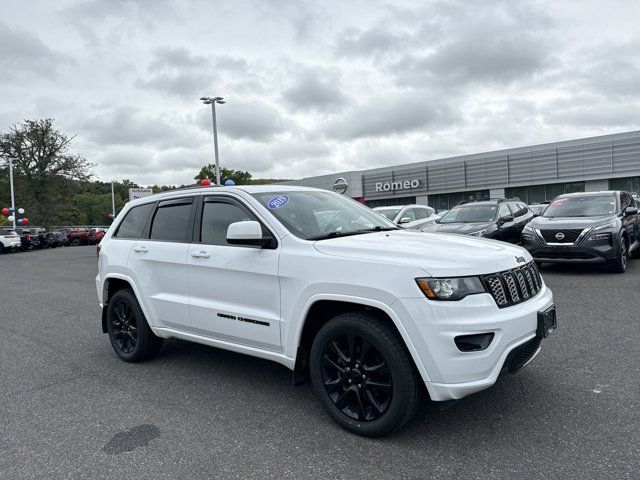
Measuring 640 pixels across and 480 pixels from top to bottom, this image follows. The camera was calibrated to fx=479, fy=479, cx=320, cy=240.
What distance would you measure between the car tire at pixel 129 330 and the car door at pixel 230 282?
90cm

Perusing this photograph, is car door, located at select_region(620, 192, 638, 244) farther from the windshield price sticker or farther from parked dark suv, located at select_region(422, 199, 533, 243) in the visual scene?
the windshield price sticker

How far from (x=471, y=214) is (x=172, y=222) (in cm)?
913

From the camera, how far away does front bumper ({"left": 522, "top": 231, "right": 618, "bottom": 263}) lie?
8.98m

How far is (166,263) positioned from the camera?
4402mm

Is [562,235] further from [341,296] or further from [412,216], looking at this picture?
[341,296]

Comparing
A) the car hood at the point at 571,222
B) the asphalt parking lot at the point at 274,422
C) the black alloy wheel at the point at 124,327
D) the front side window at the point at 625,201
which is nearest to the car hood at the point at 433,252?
the asphalt parking lot at the point at 274,422

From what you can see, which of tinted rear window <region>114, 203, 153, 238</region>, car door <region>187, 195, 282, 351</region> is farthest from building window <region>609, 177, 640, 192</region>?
car door <region>187, 195, 282, 351</region>

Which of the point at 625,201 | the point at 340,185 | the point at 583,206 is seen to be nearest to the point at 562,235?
the point at 583,206

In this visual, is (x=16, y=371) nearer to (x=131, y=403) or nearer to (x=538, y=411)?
(x=131, y=403)

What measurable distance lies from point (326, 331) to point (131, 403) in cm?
186

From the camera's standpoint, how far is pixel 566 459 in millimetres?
2797

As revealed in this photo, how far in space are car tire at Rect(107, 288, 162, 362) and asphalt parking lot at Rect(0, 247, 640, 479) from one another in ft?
0.43

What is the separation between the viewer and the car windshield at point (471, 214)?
11.8 metres

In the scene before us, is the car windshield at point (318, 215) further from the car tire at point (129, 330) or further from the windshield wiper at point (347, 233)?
the car tire at point (129, 330)
